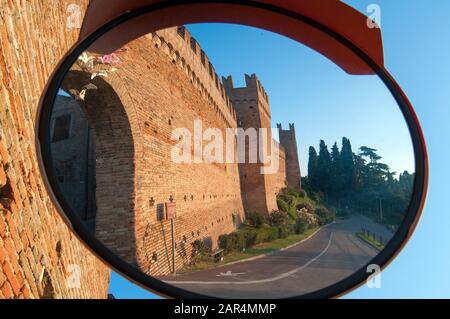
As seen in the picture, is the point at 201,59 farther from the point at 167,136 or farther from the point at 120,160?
the point at 120,160

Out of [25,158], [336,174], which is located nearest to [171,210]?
[336,174]

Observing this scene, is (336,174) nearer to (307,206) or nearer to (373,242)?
(307,206)

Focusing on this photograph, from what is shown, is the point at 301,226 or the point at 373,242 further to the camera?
the point at 301,226

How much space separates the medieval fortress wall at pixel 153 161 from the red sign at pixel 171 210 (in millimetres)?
82

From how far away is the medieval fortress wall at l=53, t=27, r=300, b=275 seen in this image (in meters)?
3.54

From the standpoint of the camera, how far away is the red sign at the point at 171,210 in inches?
189

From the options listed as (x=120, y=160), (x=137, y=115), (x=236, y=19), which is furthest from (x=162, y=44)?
(x=236, y=19)

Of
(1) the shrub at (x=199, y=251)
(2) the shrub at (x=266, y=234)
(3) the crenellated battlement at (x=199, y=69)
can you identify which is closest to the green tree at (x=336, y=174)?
(2) the shrub at (x=266, y=234)

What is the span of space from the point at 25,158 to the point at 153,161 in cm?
338

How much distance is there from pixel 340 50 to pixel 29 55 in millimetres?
1454

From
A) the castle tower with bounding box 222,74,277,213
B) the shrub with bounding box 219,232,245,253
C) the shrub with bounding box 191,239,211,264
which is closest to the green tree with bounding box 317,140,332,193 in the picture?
the castle tower with bounding box 222,74,277,213

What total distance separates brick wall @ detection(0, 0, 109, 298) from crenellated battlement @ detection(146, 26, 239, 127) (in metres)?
4.06

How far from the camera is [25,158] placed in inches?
43.2

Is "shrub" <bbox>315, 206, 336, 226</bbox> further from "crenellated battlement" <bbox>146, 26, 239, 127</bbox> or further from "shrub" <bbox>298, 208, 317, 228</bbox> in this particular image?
"crenellated battlement" <bbox>146, 26, 239, 127</bbox>
